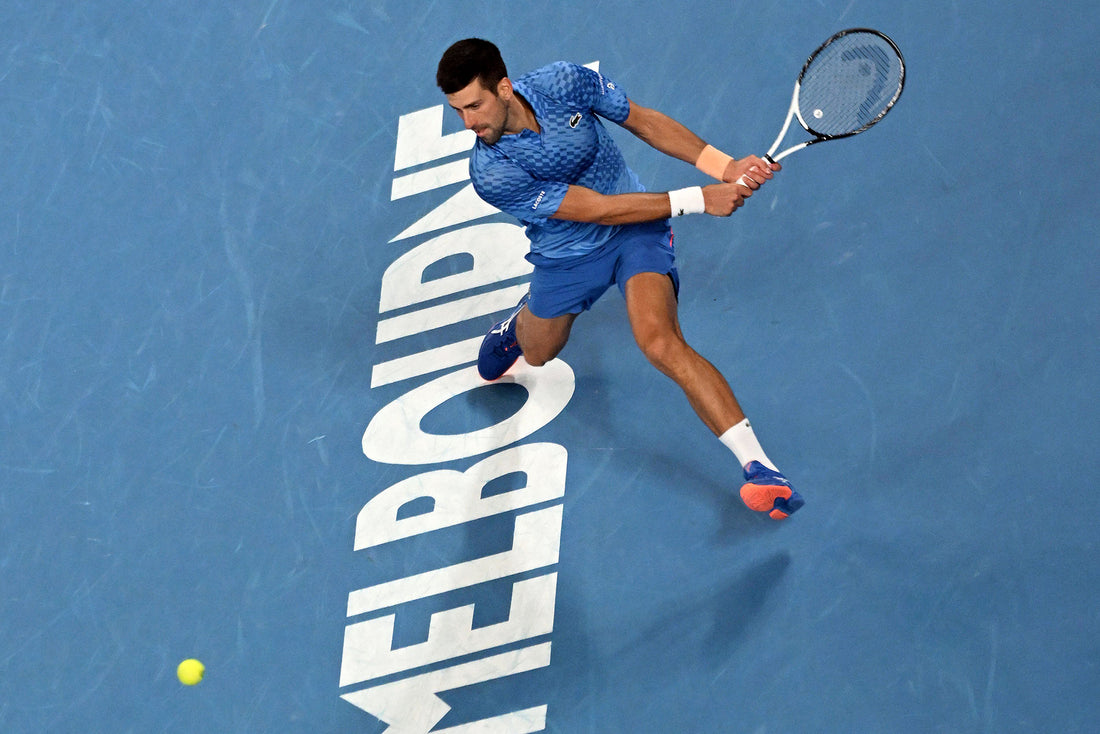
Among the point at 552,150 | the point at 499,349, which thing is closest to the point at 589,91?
the point at 552,150

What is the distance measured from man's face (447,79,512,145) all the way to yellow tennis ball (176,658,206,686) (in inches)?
93.2

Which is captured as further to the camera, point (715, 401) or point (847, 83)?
point (847, 83)

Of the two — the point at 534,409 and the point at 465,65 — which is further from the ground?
the point at 465,65

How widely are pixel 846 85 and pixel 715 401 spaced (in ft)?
4.54

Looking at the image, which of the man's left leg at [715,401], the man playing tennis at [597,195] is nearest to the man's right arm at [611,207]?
the man playing tennis at [597,195]

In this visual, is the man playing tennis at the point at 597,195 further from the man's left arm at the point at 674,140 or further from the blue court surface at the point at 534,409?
the blue court surface at the point at 534,409

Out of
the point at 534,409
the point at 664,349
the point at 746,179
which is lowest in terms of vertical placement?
the point at 664,349

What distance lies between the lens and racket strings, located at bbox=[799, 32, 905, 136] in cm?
498

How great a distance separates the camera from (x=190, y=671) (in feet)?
16.5

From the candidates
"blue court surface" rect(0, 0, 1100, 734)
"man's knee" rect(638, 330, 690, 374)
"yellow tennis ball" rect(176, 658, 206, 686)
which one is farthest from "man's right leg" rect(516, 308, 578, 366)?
"yellow tennis ball" rect(176, 658, 206, 686)

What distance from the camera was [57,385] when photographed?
6062mm

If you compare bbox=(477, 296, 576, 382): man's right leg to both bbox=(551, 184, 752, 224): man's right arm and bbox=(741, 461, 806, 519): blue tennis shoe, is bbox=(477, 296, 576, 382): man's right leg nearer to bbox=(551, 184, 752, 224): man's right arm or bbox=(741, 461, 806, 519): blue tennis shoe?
bbox=(551, 184, 752, 224): man's right arm

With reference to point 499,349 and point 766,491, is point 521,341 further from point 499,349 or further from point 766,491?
point 766,491

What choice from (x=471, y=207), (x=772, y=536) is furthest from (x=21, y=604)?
(x=772, y=536)
